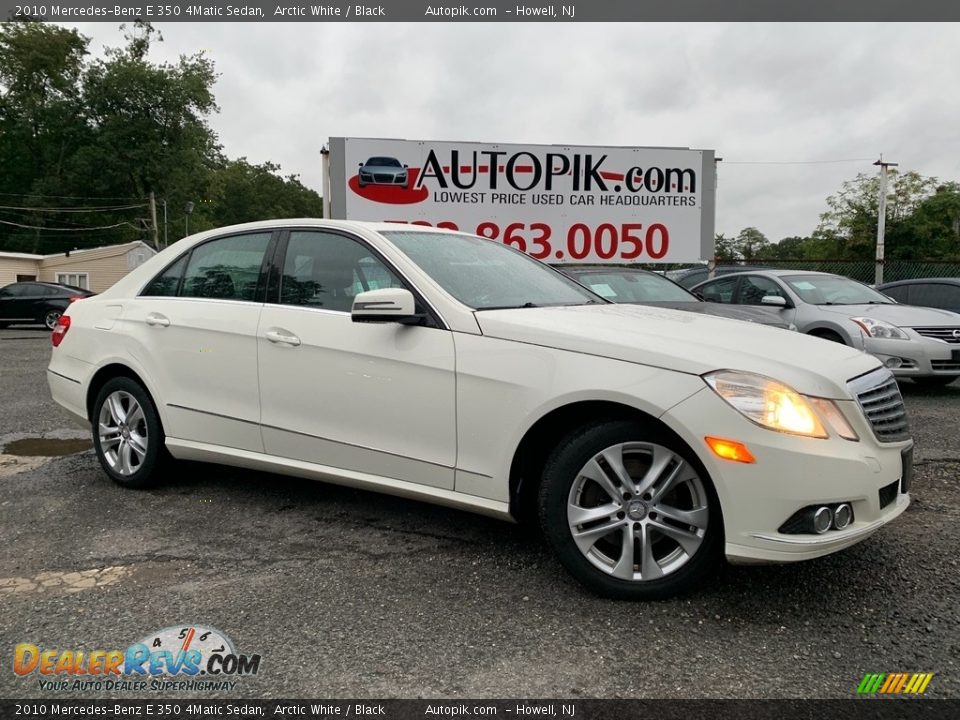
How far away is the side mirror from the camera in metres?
3.30

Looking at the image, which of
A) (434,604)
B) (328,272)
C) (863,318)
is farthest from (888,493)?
(863,318)

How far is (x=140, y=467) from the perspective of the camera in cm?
450

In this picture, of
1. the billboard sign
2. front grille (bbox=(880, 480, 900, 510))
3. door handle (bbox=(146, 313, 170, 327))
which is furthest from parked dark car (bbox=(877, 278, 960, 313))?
door handle (bbox=(146, 313, 170, 327))

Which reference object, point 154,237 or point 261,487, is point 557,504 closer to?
point 261,487

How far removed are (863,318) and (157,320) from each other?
23.2ft

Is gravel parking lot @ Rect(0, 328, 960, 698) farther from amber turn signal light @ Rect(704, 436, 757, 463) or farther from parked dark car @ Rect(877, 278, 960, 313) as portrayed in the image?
parked dark car @ Rect(877, 278, 960, 313)

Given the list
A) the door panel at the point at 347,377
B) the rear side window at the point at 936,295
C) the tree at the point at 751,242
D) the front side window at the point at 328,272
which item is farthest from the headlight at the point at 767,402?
the tree at the point at 751,242

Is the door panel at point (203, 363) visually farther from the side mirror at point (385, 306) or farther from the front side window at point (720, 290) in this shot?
the front side window at point (720, 290)

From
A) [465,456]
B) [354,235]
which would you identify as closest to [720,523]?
[465,456]

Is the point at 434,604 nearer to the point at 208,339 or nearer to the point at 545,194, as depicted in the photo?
the point at 208,339

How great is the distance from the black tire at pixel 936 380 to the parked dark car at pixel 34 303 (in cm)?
2055

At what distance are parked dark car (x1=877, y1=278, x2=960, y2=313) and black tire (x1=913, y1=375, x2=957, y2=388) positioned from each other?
5.27 ft

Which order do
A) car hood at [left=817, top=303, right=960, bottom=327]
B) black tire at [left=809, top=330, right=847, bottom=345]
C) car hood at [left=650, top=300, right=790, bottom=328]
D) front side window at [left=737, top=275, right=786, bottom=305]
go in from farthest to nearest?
1. front side window at [left=737, top=275, right=786, bottom=305]
2. black tire at [left=809, top=330, right=847, bottom=345]
3. car hood at [left=817, top=303, right=960, bottom=327]
4. car hood at [left=650, top=300, right=790, bottom=328]

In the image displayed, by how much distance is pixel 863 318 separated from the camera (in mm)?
8250
